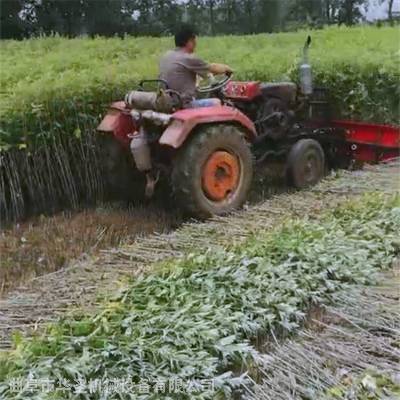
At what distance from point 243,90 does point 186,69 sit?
81 cm

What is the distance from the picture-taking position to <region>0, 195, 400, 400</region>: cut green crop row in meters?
2.25

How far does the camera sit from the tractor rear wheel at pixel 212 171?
14.8ft

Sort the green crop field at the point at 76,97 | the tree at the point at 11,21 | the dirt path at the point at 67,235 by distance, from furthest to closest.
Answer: the tree at the point at 11,21 → the green crop field at the point at 76,97 → the dirt path at the point at 67,235

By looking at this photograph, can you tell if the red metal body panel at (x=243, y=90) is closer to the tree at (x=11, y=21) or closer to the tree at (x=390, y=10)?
the tree at (x=11, y=21)

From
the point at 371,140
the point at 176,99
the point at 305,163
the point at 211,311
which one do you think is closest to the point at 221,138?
the point at 176,99

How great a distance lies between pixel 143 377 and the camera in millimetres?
2230

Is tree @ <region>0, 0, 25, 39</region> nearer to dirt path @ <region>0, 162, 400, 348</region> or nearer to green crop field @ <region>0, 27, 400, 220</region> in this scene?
green crop field @ <region>0, 27, 400, 220</region>

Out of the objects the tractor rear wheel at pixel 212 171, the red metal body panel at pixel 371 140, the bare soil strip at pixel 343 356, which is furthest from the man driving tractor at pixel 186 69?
the bare soil strip at pixel 343 356

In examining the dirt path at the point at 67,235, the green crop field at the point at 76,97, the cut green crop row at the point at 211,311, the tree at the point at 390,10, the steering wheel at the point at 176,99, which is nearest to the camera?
the cut green crop row at the point at 211,311

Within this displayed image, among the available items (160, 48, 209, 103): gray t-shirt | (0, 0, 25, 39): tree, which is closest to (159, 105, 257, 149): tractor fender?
(160, 48, 209, 103): gray t-shirt

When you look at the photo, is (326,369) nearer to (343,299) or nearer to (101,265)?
(343,299)

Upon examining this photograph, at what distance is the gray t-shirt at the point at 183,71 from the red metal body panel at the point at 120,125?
0.40 meters

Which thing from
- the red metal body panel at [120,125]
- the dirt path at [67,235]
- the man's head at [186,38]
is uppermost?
the man's head at [186,38]

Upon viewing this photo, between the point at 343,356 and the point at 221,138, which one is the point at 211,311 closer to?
the point at 343,356
